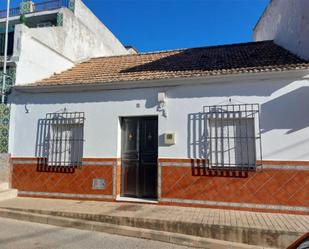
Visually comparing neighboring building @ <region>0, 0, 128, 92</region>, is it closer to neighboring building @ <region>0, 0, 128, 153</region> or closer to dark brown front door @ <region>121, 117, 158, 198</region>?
neighboring building @ <region>0, 0, 128, 153</region>

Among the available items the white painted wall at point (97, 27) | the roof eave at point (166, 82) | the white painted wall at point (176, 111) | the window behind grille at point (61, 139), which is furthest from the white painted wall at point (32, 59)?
the white painted wall at point (97, 27)

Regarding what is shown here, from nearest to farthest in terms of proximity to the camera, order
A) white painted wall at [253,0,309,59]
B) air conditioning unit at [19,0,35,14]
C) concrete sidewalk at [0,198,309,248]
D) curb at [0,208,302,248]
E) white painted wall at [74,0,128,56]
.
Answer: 1. curb at [0,208,302,248]
2. concrete sidewalk at [0,198,309,248]
3. white painted wall at [253,0,309,59]
4. white painted wall at [74,0,128,56]
5. air conditioning unit at [19,0,35,14]

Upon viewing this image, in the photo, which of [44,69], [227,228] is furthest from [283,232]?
[44,69]

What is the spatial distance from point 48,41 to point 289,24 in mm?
8386

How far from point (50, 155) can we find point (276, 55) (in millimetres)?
7598

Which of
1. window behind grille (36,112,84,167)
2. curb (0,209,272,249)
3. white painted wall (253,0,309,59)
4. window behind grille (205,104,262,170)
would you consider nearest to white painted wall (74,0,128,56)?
window behind grille (36,112,84,167)

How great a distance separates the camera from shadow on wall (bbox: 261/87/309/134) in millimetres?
6430

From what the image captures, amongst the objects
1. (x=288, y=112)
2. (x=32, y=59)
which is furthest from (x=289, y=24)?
(x=32, y=59)

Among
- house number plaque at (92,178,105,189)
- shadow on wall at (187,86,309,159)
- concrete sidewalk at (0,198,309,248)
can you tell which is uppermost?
shadow on wall at (187,86,309,159)

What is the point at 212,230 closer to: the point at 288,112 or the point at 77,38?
the point at 288,112

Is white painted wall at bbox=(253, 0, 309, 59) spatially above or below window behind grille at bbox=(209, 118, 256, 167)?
above

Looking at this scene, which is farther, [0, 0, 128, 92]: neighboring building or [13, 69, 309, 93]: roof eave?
[0, 0, 128, 92]: neighboring building

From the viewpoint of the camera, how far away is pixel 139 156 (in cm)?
783

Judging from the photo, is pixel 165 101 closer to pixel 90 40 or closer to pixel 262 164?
pixel 262 164
